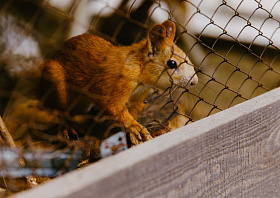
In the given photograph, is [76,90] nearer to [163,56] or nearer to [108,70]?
[108,70]

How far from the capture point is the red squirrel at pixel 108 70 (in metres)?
1.71

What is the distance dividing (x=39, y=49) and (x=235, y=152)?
1679mm

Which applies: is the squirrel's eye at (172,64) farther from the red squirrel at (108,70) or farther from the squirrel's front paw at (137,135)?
the squirrel's front paw at (137,135)

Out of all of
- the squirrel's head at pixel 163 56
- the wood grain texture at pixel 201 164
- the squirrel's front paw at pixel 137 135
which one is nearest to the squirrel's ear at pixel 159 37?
the squirrel's head at pixel 163 56

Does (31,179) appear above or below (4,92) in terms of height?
above

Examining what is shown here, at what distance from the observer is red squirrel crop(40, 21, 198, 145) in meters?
1.71

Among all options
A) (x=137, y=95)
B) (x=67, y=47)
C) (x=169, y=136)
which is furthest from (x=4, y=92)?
(x=169, y=136)

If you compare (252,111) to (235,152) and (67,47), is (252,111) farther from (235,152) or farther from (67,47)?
(67,47)

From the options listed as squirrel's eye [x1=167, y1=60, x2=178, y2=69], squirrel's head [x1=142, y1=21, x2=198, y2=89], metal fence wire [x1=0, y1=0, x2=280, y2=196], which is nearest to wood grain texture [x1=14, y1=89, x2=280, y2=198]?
metal fence wire [x1=0, y1=0, x2=280, y2=196]

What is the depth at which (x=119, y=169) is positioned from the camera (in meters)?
0.72

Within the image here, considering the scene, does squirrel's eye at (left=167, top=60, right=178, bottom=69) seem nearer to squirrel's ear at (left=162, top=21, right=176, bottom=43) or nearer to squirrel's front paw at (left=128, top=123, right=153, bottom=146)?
squirrel's ear at (left=162, top=21, right=176, bottom=43)

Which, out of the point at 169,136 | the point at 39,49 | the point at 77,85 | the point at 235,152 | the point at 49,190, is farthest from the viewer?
the point at 39,49

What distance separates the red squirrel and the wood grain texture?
0.67m

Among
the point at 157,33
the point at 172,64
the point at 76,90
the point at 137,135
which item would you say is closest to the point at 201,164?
the point at 137,135
